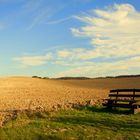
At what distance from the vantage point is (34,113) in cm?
1955

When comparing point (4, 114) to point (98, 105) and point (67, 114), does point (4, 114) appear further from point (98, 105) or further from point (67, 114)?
point (98, 105)

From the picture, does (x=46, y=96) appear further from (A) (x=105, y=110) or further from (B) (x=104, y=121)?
(B) (x=104, y=121)


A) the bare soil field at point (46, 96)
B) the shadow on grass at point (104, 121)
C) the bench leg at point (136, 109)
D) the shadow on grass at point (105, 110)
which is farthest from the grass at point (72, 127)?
the bare soil field at point (46, 96)

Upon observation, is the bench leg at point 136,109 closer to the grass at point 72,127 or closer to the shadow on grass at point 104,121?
the grass at point 72,127

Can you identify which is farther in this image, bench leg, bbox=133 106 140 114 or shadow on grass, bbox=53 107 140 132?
bench leg, bbox=133 106 140 114

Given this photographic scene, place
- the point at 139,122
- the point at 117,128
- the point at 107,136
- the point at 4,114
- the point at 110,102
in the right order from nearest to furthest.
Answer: the point at 107,136 < the point at 117,128 < the point at 139,122 < the point at 4,114 < the point at 110,102

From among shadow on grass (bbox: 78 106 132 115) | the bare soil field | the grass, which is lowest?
the grass

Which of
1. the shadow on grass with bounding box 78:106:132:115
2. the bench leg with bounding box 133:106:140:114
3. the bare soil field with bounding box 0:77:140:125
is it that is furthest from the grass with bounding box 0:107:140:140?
the bare soil field with bounding box 0:77:140:125

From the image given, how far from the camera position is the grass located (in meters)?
16.2

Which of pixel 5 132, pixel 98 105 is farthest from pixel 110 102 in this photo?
pixel 5 132

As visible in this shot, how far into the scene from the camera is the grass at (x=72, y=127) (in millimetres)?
16156

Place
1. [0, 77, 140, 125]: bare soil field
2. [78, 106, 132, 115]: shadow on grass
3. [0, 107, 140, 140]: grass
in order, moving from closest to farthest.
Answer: [0, 107, 140, 140]: grass
[78, 106, 132, 115]: shadow on grass
[0, 77, 140, 125]: bare soil field

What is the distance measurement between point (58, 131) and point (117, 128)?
2.42m

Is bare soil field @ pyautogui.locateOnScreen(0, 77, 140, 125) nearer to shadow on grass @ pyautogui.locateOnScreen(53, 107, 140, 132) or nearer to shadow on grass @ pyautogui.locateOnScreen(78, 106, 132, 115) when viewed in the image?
shadow on grass @ pyautogui.locateOnScreen(78, 106, 132, 115)
